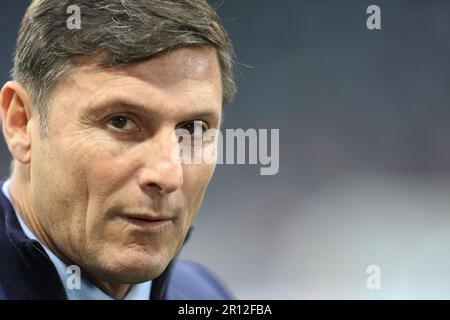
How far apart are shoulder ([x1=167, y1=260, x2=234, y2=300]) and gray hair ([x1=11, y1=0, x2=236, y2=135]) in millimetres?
607

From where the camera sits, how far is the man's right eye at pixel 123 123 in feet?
3.22

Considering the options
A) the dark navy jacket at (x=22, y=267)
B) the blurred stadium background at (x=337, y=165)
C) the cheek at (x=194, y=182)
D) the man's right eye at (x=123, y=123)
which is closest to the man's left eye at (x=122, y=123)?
the man's right eye at (x=123, y=123)

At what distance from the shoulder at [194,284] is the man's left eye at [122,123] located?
52 cm

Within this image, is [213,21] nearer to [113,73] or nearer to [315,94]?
[113,73]

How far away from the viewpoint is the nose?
3.14 ft

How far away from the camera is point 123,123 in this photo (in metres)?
0.98

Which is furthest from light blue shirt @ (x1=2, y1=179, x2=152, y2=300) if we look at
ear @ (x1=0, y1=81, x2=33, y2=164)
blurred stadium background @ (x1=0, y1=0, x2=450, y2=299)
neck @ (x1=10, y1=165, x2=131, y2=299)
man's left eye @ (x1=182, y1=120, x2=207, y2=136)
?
blurred stadium background @ (x1=0, y1=0, x2=450, y2=299)

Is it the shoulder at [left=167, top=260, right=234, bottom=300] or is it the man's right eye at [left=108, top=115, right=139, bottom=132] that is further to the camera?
the shoulder at [left=167, top=260, right=234, bottom=300]

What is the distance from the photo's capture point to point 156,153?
97 cm

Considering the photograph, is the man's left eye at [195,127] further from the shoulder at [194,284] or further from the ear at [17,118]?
the shoulder at [194,284]

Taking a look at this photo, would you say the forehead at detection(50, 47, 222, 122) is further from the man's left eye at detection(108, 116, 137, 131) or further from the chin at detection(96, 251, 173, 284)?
the chin at detection(96, 251, 173, 284)

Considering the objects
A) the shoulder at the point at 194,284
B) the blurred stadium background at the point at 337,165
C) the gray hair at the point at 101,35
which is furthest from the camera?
the blurred stadium background at the point at 337,165
